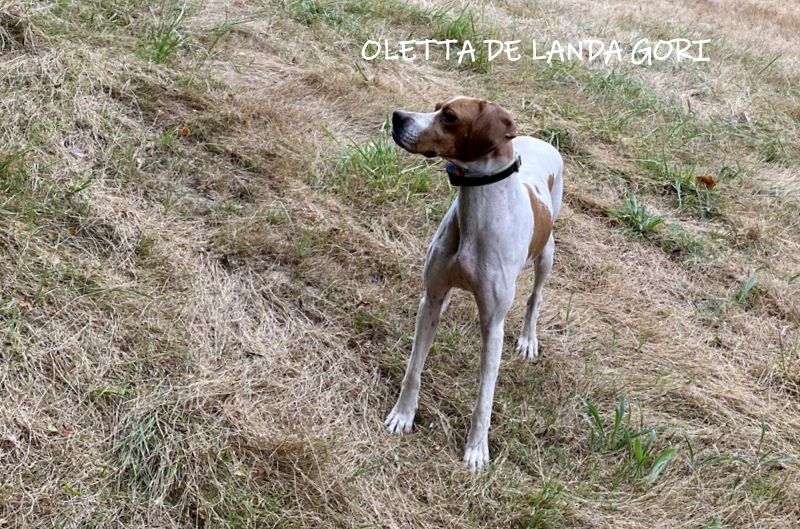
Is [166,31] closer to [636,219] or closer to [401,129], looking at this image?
[401,129]

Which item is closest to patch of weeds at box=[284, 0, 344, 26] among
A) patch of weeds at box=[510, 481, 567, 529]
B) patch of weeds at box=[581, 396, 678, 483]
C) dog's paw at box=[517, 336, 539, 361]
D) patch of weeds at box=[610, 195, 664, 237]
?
patch of weeds at box=[610, 195, 664, 237]

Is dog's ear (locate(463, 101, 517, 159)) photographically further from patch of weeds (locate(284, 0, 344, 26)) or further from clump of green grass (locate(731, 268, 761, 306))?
patch of weeds (locate(284, 0, 344, 26))

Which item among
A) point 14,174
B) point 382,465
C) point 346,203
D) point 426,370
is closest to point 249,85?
point 346,203

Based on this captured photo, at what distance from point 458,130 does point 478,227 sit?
0.34 m

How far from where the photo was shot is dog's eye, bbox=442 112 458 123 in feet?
8.27

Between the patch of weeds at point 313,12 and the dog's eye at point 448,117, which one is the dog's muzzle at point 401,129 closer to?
the dog's eye at point 448,117

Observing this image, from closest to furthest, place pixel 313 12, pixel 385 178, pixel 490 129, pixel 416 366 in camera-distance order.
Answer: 1. pixel 490 129
2. pixel 416 366
3. pixel 385 178
4. pixel 313 12

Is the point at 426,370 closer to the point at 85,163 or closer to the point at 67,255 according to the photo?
the point at 67,255

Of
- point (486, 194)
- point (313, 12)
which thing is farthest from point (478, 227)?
point (313, 12)

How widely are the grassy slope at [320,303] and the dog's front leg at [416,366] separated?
8 cm

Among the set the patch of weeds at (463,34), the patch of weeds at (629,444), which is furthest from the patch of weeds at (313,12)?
the patch of weeds at (629,444)

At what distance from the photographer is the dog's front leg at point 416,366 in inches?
114

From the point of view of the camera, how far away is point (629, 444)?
2959mm

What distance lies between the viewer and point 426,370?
3205 mm
